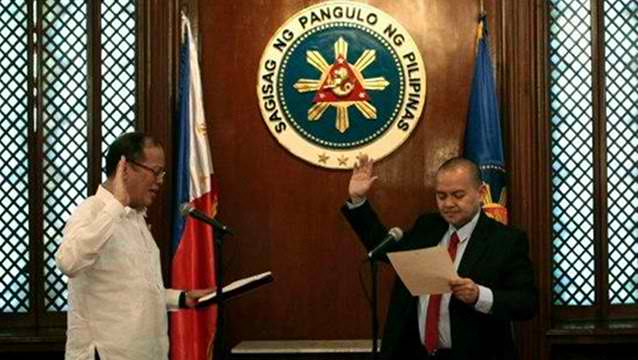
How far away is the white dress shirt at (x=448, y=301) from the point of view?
133 inches

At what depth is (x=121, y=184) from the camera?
10.5 ft

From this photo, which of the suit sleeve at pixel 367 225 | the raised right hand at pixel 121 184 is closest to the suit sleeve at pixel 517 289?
the suit sleeve at pixel 367 225

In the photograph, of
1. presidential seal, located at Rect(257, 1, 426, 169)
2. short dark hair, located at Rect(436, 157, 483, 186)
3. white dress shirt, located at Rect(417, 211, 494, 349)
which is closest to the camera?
white dress shirt, located at Rect(417, 211, 494, 349)

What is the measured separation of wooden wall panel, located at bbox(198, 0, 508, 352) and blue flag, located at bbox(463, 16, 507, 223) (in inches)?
7.6

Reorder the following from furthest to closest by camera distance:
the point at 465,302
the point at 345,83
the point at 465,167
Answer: the point at 345,83
the point at 465,167
the point at 465,302

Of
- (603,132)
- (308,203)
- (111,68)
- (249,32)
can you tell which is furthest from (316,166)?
(603,132)

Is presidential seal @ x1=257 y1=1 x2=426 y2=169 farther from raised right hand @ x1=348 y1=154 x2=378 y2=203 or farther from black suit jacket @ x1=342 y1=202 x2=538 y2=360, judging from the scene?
black suit jacket @ x1=342 y1=202 x2=538 y2=360

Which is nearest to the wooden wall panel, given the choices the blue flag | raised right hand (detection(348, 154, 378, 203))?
the blue flag

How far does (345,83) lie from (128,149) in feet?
5.74

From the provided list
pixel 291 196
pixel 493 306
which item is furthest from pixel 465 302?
pixel 291 196

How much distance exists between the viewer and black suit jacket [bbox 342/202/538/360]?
3488 millimetres

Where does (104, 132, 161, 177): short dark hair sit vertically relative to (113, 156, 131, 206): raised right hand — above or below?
above

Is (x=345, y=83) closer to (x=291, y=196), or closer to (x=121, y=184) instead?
(x=291, y=196)

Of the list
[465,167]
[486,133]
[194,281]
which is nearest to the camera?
[465,167]
